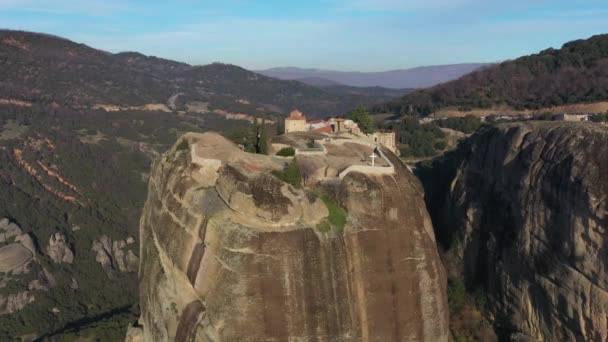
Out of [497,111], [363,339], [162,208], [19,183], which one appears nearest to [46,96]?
[19,183]

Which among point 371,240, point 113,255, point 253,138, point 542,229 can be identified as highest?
point 253,138

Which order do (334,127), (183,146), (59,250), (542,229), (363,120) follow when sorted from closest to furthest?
(542,229) < (183,146) < (334,127) < (363,120) < (59,250)

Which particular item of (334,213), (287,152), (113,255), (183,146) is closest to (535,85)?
(287,152)

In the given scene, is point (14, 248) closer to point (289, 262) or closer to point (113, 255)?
point (113, 255)

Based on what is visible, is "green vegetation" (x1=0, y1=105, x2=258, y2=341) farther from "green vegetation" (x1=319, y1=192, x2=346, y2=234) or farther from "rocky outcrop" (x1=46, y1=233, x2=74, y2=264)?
"green vegetation" (x1=319, y1=192, x2=346, y2=234)

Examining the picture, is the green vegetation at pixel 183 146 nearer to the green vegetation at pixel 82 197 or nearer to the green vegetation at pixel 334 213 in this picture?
the green vegetation at pixel 82 197

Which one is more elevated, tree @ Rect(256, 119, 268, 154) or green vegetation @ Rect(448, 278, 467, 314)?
tree @ Rect(256, 119, 268, 154)

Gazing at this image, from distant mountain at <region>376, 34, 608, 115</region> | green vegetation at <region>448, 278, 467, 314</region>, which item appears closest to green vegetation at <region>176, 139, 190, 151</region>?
green vegetation at <region>448, 278, 467, 314</region>
